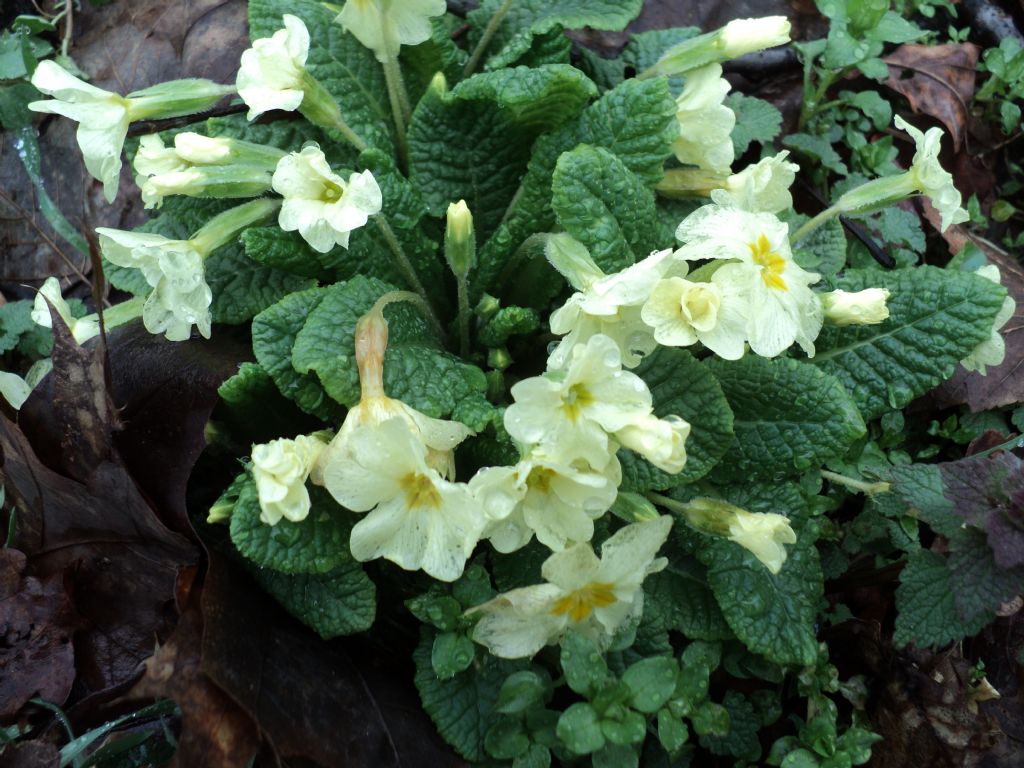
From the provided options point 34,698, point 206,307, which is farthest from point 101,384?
point 34,698

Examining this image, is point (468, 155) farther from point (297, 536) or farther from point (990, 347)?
point (990, 347)

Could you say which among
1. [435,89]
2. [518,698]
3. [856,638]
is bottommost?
[856,638]

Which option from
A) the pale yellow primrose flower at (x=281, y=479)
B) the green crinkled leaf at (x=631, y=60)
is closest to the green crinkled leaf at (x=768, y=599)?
the pale yellow primrose flower at (x=281, y=479)

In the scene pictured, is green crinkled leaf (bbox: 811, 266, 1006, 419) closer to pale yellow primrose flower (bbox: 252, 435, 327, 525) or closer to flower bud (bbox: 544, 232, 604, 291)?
flower bud (bbox: 544, 232, 604, 291)

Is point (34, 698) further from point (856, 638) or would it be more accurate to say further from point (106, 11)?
point (106, 11)

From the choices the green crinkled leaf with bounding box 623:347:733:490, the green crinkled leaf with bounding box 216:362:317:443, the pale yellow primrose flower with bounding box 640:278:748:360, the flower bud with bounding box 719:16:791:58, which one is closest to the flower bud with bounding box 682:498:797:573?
the green crinkled leaf with bounding box 623:347:733:490

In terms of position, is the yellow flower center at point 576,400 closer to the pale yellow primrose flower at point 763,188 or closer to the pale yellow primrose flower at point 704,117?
the pale yellow primrose flower at point 763,188
